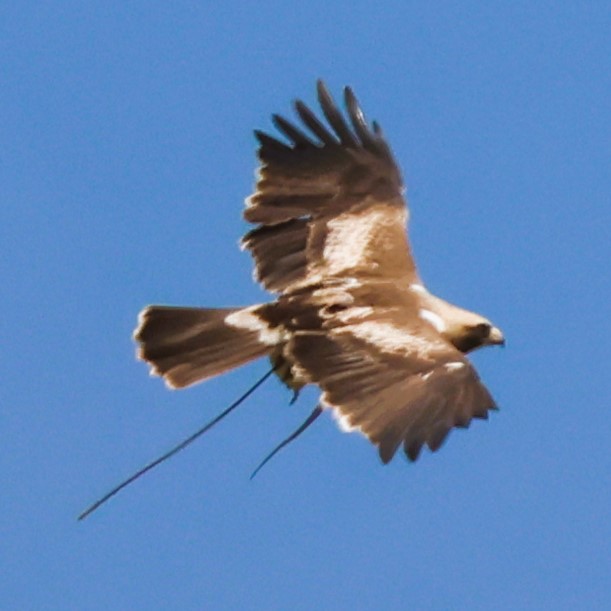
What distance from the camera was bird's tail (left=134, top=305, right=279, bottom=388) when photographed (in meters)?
10.9

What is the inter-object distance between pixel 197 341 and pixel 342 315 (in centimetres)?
82

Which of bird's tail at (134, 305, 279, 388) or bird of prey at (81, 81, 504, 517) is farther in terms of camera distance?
bird's tail at (134, 305, 279, 388)

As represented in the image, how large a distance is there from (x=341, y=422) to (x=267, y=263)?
1.98m

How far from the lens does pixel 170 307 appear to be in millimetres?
11164

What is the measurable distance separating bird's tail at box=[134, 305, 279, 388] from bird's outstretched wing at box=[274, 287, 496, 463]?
29 cm

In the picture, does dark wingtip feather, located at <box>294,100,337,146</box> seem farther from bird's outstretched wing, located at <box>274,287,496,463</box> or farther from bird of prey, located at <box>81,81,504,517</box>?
bird's outstretched wing, located at <box>274,287,496,463</box>

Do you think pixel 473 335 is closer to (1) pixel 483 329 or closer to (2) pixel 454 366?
(1) pixel 483 329

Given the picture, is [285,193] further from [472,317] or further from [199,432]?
[199,432]

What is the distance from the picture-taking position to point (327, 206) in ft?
39.0

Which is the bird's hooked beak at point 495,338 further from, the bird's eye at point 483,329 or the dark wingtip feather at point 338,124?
the dark wingtip feather at point 338,124

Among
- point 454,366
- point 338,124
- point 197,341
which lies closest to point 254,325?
point 197,341

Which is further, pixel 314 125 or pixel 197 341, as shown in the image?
pixel 314 125

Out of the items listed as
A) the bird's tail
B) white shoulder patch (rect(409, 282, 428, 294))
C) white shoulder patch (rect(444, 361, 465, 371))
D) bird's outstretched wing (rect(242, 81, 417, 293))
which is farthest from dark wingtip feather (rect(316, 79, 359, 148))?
white shoulder patch (rect(444, 361, 465, 371))

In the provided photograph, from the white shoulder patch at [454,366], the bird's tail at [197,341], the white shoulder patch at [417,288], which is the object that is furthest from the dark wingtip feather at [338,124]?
the white shoulder patch at [454,366]
